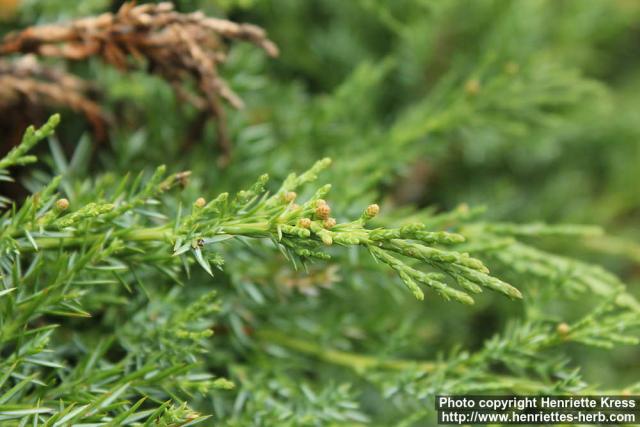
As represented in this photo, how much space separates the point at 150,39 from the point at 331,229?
552mm

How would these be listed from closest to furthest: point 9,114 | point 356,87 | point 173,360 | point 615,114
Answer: point 173,360, point 9,114, point 356,87, point 615,114

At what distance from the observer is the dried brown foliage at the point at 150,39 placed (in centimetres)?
104

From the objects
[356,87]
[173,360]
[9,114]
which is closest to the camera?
[173,360]

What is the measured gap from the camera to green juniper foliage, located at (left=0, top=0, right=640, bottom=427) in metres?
0.85

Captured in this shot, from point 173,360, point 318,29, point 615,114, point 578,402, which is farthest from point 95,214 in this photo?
point 615,114

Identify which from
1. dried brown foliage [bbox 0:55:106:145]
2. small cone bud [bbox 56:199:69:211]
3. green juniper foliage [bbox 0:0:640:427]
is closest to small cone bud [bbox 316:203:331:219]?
green juniper foliage [bbox 0:0:640:427]

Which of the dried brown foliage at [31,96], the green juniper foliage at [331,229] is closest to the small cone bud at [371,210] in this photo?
the green juniper foliage at [331,229]

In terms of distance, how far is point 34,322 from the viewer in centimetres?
103

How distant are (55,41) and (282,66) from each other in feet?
2.63

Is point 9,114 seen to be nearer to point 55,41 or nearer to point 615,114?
point 55,41

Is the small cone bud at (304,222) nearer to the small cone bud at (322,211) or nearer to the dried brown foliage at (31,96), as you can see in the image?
the small cone bud at (322,211)

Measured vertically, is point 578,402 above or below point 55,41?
below

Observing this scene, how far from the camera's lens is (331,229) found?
80 cm

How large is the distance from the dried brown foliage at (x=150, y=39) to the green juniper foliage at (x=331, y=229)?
0.18 metres
